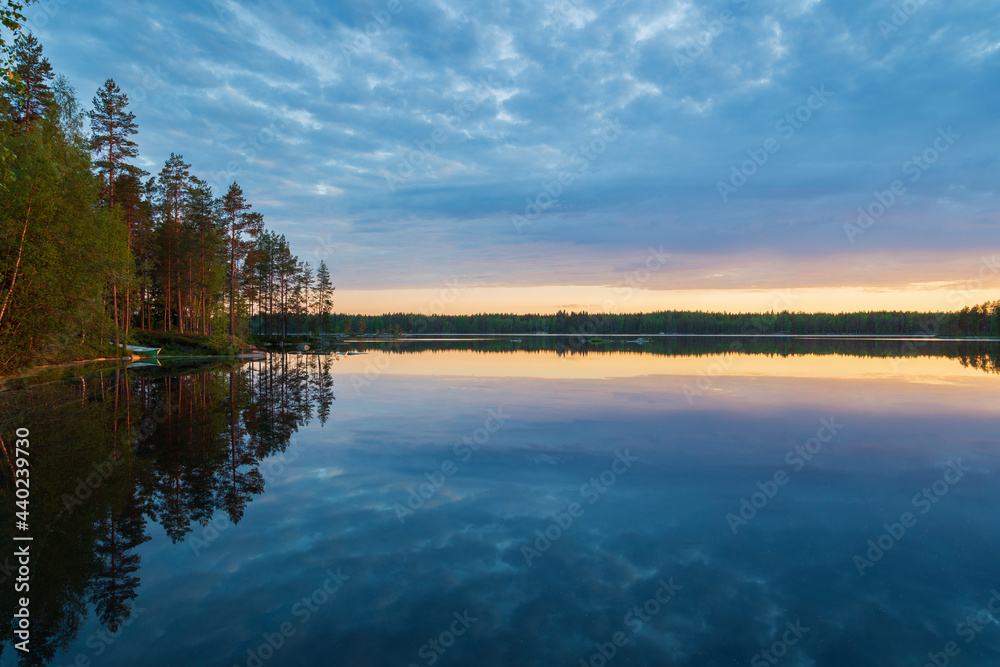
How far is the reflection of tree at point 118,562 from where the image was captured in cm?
641

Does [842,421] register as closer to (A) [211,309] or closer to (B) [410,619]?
(B) [410,619]

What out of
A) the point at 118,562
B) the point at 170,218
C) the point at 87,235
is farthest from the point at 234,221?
the point at 118,562

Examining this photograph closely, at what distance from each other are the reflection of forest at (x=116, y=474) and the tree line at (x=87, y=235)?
17.0 feet

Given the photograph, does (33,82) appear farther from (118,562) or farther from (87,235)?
(118,562)

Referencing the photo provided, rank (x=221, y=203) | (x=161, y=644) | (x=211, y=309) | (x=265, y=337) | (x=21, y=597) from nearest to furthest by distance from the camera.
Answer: (x=161, y=644) → (x=21, y=597) → (x=221, y=203) → (x=211, y=309) → (x=265, y=337)

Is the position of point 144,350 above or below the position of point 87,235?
below

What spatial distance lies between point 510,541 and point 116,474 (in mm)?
9689

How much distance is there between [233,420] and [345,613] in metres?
14.5

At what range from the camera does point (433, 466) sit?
1311cm

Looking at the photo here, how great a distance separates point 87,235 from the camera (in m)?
28.9

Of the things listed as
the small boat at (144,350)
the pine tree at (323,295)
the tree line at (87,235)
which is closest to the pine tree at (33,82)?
the tree line at (87,235)

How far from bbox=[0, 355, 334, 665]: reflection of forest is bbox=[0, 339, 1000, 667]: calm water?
0.07 metres

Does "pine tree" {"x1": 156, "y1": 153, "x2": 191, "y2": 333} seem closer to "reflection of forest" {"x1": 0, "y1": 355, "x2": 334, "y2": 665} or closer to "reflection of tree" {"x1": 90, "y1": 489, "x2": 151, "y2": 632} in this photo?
"reflection of forest" {"x1": 0, "y1": 355, "x2": 334, "y2": 665}

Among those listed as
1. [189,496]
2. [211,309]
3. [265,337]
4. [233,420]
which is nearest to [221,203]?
[211,309]
